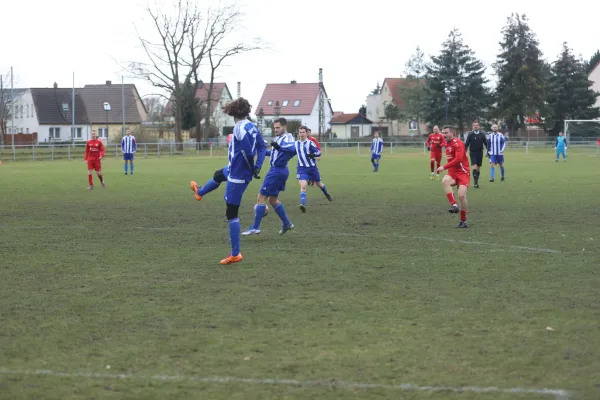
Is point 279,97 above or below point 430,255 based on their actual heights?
above

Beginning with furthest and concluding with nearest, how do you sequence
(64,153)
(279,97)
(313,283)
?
(279,97)
(64,153)
(313,283)

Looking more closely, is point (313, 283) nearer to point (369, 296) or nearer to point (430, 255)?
point (369, 296)

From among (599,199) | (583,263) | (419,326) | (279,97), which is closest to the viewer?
(419,326)

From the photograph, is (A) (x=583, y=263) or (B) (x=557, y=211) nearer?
(A) (x=583, y=263)

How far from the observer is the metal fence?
5269cm

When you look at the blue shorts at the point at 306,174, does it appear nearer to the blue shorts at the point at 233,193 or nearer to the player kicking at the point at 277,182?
the player kicking at the point at 277,182

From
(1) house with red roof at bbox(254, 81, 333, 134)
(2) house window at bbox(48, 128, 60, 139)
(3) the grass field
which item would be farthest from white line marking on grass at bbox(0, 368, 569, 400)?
(1) house with red roof at bbox(254, 81, 333, 134)

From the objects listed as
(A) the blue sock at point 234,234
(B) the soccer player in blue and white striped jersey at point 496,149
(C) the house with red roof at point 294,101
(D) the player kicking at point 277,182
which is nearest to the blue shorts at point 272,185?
(D) the player kicking at point 277,182

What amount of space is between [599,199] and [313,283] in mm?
12929

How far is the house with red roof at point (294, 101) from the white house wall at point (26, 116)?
31.0m

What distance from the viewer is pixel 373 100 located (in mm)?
135500

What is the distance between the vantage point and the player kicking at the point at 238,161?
9844 millimetres

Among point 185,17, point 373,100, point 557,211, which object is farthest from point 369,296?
point 373,100

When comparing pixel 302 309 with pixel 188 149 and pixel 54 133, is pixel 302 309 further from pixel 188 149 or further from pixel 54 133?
pixel 54 133
